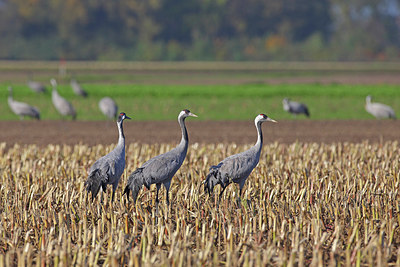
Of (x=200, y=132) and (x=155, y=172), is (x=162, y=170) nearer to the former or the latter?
(x=155, y=172)

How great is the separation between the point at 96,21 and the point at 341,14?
45.3 m

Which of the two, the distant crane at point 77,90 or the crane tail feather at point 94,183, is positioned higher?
the distant crane at point 77,90

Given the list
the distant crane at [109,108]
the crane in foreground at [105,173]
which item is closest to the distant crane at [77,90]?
the distant crane at [109,108]

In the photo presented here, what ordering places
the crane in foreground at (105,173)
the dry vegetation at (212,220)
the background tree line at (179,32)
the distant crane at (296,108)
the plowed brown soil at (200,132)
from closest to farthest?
the dry vegetation at (212,220) → the crane in foreground at (105,173) → the plowed brown soil at (200,132) → the distant crane at (296,108) → the background tree line at (179,32)

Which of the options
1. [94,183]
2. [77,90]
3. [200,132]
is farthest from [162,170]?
[77,90]

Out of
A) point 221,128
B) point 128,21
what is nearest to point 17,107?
point 221,128

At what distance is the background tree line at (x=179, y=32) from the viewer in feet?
338

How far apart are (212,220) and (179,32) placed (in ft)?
348

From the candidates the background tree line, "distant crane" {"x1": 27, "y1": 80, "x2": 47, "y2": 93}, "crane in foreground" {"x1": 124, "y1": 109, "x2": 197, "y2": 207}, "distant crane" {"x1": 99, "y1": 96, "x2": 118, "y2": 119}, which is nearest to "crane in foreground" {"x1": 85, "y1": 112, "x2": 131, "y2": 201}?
"crane in foreground" {"x1": 124, "y1": 109, "x2": 197, "y2": 207}

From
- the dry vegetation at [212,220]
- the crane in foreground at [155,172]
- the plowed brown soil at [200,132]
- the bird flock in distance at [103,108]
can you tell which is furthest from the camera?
the bird flock in distance at [103,108]

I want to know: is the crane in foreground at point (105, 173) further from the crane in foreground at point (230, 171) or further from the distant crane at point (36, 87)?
the distant crane at point (36, 87)

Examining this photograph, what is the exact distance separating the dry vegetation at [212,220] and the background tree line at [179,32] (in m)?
87.9

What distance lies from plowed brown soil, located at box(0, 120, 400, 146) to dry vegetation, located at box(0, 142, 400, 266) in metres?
8.40

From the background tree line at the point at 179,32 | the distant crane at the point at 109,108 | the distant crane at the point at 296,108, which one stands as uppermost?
the background tree line at the point at 179,32
